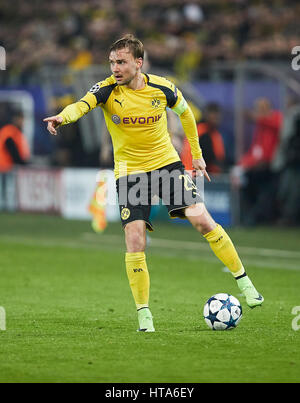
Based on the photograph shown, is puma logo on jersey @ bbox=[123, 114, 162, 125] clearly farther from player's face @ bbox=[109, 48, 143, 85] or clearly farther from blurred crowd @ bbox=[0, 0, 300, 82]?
blurred crowd @ bbox=[0, 0, 300, 82]

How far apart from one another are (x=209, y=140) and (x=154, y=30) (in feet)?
26.0

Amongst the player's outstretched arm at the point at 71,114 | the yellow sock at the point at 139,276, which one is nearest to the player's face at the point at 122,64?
the player's outstretched arm at the point at 71,114

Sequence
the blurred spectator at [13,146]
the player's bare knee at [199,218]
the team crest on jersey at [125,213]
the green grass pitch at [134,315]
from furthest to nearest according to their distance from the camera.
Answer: the blurred spectator at [13,146] < the player's bare knee at [199,218] < the team crest on jersey at [125,213] < the green grass pitch at [134,315]

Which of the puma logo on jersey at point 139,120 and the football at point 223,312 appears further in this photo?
the puma logo on jersey at point 139,120

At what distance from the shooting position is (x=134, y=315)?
799cm

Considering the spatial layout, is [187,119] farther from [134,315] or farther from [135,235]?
[134,315]

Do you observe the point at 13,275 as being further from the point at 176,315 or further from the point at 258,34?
the point at 258,34

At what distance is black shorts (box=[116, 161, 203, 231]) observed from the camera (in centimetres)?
716

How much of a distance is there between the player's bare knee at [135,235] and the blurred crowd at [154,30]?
1330 centimetres

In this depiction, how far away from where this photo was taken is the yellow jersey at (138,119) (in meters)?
7.14

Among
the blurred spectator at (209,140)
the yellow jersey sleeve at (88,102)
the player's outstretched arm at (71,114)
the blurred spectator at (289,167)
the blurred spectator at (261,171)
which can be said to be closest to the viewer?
the player's outstretched arm at (71,114)

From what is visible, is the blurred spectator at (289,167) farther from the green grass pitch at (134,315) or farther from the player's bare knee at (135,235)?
the player's bare knee at (135,235)

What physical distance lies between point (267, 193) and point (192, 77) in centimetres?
394

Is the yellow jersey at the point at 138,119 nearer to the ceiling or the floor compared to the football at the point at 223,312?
nearer to the ceiling
